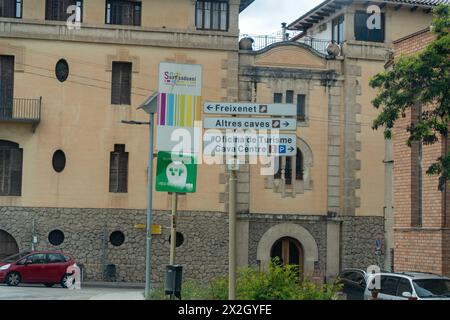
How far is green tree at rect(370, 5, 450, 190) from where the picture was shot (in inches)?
938

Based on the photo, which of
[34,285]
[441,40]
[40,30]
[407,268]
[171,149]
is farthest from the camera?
[40,30]

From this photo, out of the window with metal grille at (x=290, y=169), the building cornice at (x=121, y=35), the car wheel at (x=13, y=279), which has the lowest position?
the car wheel at (x=13, y=279)

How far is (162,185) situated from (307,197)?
22064mm

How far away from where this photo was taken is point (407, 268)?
29.3 metres

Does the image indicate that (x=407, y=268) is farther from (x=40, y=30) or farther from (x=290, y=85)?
(x=40, y=30)

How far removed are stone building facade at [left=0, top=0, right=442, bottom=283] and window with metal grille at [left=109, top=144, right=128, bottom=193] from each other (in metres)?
0.27

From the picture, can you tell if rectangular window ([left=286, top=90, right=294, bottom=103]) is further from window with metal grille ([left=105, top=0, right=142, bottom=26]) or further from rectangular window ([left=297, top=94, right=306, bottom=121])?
window with metal grille ([left=105, top=0, right=142, bottom=26])

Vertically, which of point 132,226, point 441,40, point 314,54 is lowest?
point 132,226

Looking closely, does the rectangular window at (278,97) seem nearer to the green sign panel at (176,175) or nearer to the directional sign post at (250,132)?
the green sign panel at (176,175)

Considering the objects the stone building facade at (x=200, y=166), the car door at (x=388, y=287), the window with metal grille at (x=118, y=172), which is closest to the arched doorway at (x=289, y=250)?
the stone building facade at (x=200, y=166)

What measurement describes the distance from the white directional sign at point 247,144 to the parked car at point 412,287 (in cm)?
1075

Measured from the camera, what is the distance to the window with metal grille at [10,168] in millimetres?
37719

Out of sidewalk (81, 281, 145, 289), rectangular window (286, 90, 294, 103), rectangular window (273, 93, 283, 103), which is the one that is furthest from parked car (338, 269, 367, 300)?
rectangular window (286, 90, 294, 103)
